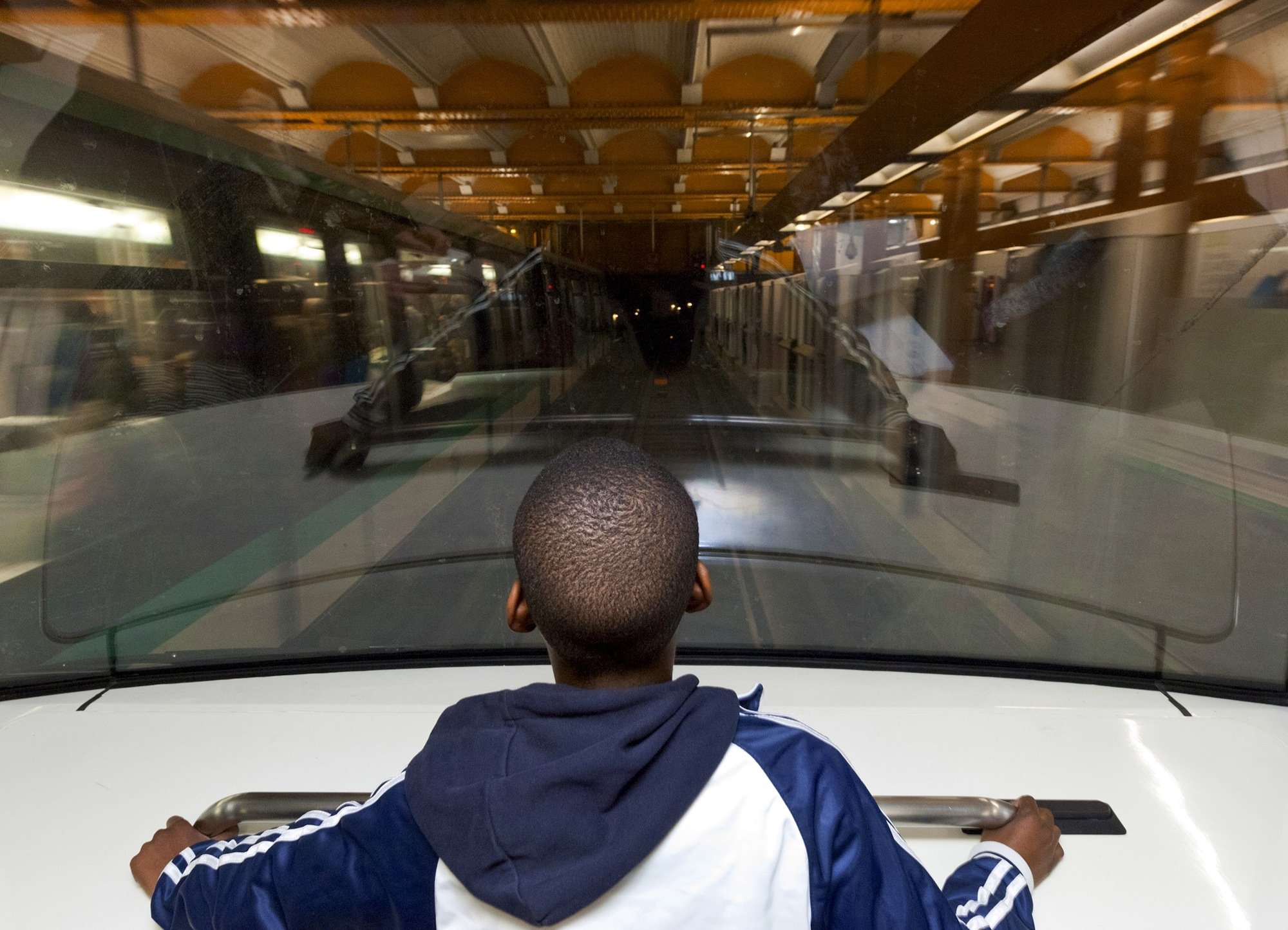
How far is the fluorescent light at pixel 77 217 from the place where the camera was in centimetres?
197

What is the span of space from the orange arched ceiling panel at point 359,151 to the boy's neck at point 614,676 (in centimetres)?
220

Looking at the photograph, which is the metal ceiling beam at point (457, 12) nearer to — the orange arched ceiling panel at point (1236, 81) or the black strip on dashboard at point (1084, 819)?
the orange arched ceiling panel at point (1236, 81)

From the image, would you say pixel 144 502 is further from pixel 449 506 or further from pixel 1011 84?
pixel 1011 84

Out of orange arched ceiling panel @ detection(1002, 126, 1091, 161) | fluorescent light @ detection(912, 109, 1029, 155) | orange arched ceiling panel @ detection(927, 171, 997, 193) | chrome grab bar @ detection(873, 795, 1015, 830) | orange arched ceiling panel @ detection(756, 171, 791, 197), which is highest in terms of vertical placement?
fluorescent light @ detection(912, 109, 1029, 155)

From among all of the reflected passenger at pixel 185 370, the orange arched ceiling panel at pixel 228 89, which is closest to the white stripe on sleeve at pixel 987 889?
the reflected passenger at pixel 185 370

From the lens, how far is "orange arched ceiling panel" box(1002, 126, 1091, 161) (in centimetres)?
246

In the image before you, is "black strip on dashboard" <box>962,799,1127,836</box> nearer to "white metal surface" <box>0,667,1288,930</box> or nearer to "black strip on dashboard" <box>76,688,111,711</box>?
"white metal surface" <box>0,667,1288,930</box>

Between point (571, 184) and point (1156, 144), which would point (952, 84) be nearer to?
point (1156, 144)

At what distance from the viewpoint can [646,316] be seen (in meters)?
2.88

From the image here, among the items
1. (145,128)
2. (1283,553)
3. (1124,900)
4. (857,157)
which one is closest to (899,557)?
(1283,553)

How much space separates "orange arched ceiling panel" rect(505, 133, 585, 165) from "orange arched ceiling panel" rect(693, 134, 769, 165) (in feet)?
1.38

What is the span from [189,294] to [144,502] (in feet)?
2.23

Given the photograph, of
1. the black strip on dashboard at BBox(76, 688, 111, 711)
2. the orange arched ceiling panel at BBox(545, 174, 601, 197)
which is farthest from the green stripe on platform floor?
the orange arched ceiling panel at BBox(545, 174, 601, 197)

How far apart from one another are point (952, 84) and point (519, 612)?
7.40 feet
